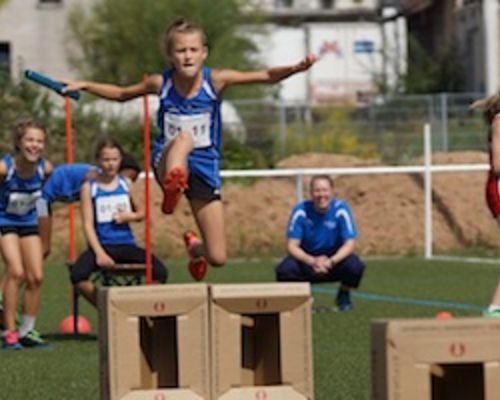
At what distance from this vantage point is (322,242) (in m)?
16.5

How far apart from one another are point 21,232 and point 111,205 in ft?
3.07

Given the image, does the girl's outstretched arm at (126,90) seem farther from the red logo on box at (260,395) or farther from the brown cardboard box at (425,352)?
the brown cardboard box at (425,352)

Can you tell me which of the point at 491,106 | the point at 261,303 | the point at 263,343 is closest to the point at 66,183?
the point at 491,106

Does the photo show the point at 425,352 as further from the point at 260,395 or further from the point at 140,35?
the point at 140,35

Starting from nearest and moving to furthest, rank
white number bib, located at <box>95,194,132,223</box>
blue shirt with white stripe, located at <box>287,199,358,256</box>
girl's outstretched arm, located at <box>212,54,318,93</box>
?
girl's outstretched arm, located at <box>212,54,318,93</box> < white number bib, located at <box>95,194,132,223</box> < blue shirt with white stripe, located at <box>287,199,358,256</box>

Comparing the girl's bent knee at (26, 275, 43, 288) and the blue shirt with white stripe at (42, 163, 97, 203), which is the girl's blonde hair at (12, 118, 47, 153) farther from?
the girl's bent knee at (26, 275, 43, 288)

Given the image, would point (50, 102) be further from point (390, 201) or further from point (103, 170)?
point (103, 170)

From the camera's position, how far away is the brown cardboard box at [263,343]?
8.60 metres

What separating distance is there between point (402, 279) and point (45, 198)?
7.60 metres

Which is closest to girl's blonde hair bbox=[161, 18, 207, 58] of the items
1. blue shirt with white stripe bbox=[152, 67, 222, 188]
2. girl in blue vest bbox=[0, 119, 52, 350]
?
blue shirt with white stripe bbox=[152, 67, 222, 188]

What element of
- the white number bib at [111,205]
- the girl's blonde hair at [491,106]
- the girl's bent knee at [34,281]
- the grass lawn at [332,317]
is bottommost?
the grass lawn at [332,317]

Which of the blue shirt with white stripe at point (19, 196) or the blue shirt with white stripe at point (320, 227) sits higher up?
the blue shirt with white stripe at point (19, 196)

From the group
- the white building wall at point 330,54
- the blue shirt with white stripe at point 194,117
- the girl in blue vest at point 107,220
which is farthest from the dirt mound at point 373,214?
the white building wall at point 330,54

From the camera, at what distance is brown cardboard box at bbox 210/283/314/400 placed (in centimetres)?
860
